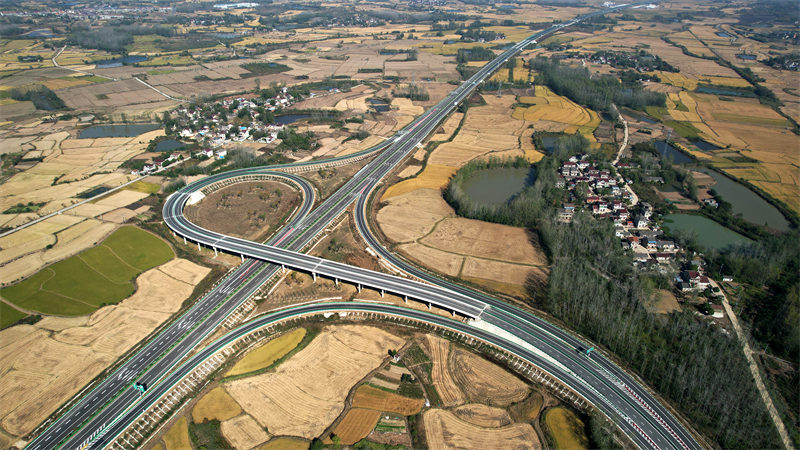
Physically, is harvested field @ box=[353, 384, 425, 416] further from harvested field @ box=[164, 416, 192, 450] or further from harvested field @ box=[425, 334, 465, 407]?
harvested field @ box=[164, 416, 192, 450]

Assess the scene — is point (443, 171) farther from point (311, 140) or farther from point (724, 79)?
point (724, 79)

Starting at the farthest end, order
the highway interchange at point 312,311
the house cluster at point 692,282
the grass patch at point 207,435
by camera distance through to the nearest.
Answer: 1. the house cluster at point 692,282
2. the highway interchange at point 312,311
3. the grass patch at point 207,435

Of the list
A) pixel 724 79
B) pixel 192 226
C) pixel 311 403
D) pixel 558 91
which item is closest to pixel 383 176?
pixel 192 226

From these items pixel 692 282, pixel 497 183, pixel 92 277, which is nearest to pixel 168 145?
pixel 92 277

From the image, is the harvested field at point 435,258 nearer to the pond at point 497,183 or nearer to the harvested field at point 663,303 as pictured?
the pond at point 497,183

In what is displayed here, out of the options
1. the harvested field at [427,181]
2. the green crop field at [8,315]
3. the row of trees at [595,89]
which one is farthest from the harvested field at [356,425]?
the row of trees at [595,89]

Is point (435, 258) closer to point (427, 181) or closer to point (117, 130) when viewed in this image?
point (427, 181)

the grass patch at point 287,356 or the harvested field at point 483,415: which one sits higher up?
the grass patch at point 287,356

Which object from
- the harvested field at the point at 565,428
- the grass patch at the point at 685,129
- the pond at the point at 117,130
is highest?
the grass patch at the point at 685,129
